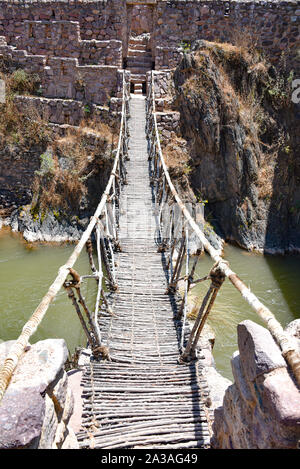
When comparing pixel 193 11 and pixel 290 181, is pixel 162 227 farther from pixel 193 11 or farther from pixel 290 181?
pixel 193 11

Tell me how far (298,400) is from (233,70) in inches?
345

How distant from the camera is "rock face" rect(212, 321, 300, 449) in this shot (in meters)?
0.94

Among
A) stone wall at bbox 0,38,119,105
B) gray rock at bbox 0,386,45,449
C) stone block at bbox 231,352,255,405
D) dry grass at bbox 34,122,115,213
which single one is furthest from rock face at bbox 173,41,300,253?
gray rock at bbox 0,386,45,449

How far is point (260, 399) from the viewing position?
1.11 metres

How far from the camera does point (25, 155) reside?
28.3ft

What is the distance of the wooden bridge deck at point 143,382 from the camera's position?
193cm

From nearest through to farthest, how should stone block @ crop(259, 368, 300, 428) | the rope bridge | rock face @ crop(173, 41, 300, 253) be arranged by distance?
1. stone block @ crop(259, 368, 300, 428)
2. the rope bridge
3. rock face @ crop(173, 41, 300, 253)

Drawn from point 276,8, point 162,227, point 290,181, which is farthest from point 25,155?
point 276,8

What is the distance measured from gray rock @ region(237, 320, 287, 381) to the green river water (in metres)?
3.68

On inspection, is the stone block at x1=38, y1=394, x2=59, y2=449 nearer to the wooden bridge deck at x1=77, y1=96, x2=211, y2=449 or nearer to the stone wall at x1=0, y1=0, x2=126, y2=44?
the wooden bridge deck at x1=77, y1=96, x2=211, y2=449

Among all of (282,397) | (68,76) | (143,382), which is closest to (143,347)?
(143,382)

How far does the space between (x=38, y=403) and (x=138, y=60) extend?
9942 mm

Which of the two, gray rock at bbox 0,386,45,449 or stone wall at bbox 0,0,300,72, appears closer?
gray rock at bbox 0,386,45,449

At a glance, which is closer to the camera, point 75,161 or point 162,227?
point 162,227
